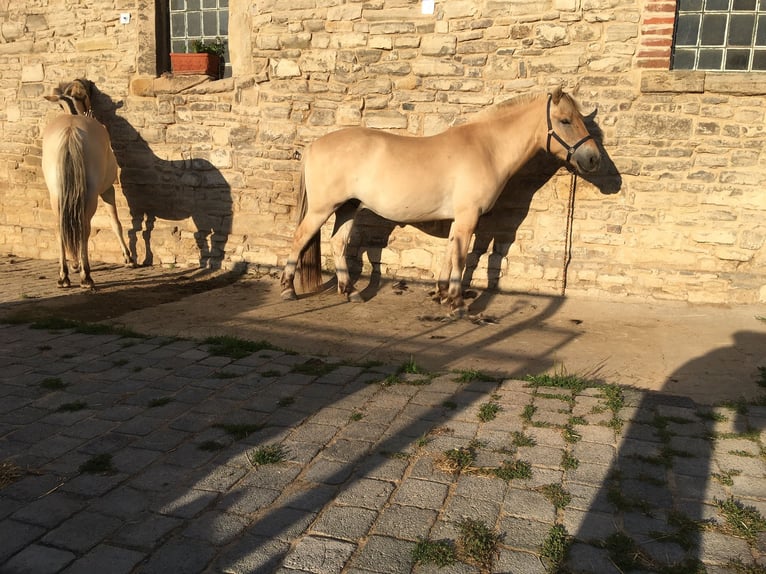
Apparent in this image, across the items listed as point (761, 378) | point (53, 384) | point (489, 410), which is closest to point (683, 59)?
point (761, 378)

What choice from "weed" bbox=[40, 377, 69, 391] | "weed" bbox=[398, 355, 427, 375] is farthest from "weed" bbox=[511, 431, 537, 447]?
"weed" bbox=[40, 377, 69, 391]

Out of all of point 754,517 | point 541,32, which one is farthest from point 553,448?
point 541,32

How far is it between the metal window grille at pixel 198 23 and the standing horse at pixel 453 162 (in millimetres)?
2997

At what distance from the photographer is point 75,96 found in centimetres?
816

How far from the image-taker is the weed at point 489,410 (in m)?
3.65

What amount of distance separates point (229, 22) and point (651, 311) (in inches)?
237

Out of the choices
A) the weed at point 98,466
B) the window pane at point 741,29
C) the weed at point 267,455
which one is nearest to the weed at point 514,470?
the weed at point 267,455

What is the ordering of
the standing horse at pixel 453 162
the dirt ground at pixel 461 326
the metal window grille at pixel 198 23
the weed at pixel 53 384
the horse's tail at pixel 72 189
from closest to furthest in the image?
1. the weed at pixel 53 384
2. the dirt ground at pixel 461 326
3. the standing horse at pixel 453 162
4. the horse's tail at pixel 72 189
5. the metal window grille at pixel 198 23

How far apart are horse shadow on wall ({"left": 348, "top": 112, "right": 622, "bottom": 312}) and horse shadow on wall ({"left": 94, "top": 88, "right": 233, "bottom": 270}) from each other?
193 cm

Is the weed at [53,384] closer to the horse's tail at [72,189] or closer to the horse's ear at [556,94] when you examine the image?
the horse's tail at [72,189]

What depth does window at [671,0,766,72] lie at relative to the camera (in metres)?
6.33

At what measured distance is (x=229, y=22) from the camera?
25.1ft

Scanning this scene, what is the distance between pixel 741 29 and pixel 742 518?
18.6 feet

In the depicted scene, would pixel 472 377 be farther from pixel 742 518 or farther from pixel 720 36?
pixel 720 36
